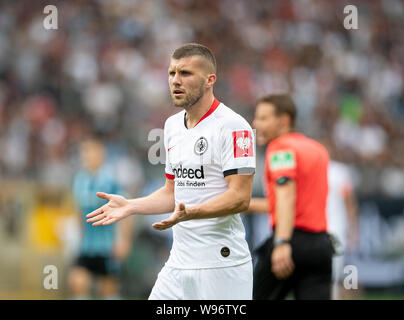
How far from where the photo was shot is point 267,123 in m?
6.16

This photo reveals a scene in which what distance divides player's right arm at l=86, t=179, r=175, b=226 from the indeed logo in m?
0.29

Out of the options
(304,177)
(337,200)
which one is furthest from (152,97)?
(304,177)

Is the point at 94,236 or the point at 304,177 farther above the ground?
the point at 304,177

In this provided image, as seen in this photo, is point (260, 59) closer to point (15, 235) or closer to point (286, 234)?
point (15, 235)

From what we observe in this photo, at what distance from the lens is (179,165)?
450 centimetres

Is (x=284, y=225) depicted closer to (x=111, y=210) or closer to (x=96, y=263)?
(x=111, y=210)

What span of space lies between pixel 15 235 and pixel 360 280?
6.02 metres

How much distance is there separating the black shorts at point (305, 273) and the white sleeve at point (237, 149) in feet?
5.49

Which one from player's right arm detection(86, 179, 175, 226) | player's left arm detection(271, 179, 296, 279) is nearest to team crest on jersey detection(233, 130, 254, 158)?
Answer: player's right arm detection(86, 179, 175, 226)

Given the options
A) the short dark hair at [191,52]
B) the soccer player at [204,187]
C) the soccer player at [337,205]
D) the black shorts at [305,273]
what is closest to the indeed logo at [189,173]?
the soccer player at [204,187]

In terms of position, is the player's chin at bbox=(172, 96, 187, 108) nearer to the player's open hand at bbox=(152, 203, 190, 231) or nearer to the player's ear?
the player's ear

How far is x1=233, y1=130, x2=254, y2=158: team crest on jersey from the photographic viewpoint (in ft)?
14.0

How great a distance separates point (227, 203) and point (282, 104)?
223 centimetres

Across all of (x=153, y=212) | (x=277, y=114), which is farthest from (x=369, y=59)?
(x=153, y=212)
